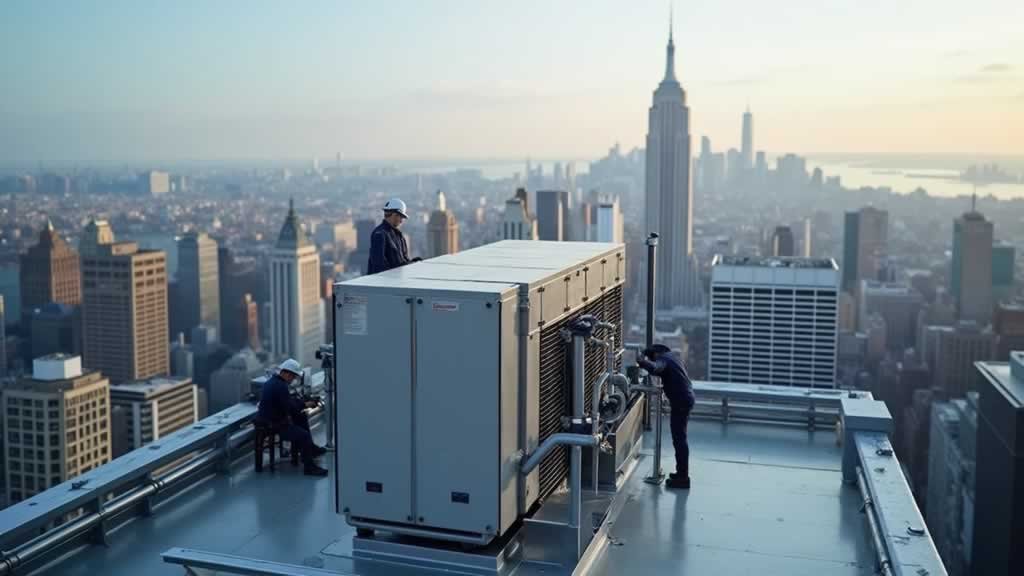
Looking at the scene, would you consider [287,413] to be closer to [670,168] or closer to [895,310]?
[895,310]

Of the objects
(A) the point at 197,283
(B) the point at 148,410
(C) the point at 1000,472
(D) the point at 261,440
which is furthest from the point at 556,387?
(A) the point at 197,283

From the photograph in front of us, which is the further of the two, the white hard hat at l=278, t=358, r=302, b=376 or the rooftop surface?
the white hard hat at l=278, t=358, r=302, b=376

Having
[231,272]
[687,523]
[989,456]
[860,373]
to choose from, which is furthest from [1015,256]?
[687,523]

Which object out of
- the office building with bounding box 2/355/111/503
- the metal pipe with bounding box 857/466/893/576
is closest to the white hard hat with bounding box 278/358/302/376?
the metal pipe with bounding box 857/466/893/576

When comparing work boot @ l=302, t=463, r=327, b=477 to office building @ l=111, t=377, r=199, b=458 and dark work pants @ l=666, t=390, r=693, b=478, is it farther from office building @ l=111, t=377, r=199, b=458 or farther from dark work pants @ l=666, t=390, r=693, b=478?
office building @ l=111, t=377, r=199, b=458

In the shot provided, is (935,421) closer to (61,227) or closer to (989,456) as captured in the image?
(989,456)

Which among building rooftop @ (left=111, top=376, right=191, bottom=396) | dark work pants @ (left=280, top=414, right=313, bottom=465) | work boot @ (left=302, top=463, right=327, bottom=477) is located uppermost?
dark work pants @ (left=280, top=414, right=313, bottom=465)
